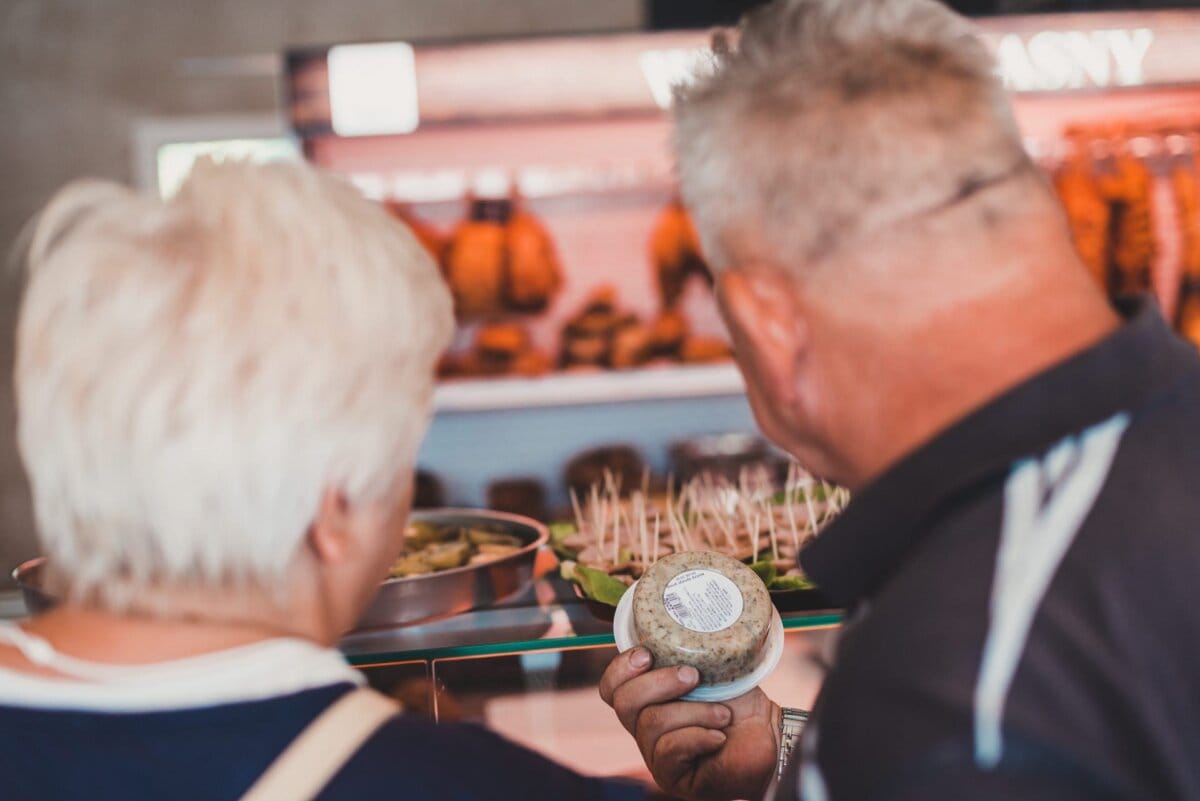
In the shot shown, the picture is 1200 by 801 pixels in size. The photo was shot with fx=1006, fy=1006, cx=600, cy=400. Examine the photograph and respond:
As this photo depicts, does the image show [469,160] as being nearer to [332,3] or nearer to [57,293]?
[332,3]

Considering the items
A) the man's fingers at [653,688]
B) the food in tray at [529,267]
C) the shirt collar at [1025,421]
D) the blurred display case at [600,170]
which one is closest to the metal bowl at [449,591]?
the man's fingers at [653,688]

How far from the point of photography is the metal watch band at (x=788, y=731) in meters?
1.21

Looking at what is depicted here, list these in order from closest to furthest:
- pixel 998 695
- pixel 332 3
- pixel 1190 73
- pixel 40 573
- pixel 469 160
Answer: pixel 998 695
pixel 40 573
pixel 1190 73
pixel 469 160
pixel 332 3

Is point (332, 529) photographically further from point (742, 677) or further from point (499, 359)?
point (499, 359)

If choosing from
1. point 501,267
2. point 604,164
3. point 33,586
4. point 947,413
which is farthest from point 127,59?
point 947,413

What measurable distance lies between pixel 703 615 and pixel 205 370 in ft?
2.18

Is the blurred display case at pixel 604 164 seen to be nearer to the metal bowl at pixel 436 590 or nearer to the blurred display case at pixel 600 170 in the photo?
the blurred display case at pixel 600 170

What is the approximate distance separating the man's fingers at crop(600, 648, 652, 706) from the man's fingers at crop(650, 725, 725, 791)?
8 centimetres

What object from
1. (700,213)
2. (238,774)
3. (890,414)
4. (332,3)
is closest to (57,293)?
(238,774)

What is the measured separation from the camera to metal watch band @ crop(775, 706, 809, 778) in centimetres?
121

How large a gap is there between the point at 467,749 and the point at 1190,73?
3.73 meters

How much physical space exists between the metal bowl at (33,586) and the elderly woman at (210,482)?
61cm

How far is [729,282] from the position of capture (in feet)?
2.79

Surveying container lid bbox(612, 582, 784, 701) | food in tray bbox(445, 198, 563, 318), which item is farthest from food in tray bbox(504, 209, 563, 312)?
container lid bbox(612, 582, 784, 701)
